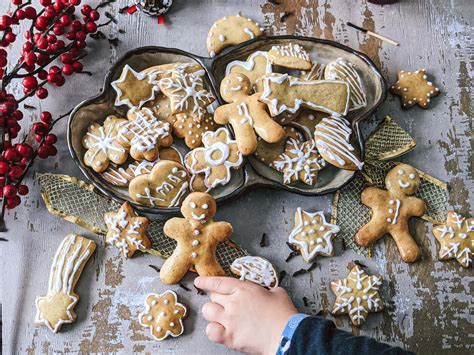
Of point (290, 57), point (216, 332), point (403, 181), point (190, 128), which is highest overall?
point (290, 57)

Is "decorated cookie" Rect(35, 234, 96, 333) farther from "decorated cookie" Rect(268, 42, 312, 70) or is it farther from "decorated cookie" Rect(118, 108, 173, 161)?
"decorated cookie" Rect(268, 42, 312, 70)

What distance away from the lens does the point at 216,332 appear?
1189 mm

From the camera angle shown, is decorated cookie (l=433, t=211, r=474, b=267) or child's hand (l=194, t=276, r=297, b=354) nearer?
child's hand (l=194, t=276, r=297, b=354)

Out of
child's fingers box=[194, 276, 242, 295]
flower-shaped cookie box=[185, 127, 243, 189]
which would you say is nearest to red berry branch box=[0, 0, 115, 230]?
flower-shaped cookie box=[185, 127, 243, 189]

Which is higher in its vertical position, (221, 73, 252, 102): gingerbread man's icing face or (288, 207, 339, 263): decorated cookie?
(221, 73, 252, 102): gingerbread man's icing face

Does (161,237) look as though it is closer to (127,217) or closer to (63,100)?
(127,217)

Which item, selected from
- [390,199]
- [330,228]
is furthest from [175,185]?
[390,199]

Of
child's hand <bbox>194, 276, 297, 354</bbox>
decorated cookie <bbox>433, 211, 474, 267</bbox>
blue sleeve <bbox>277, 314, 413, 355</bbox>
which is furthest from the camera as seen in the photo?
decorated cookie <bbox>433, 211, 474, 267</bbox>

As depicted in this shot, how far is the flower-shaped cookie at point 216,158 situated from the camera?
1.21 meters

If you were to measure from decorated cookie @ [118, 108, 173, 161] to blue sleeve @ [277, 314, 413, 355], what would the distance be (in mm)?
458

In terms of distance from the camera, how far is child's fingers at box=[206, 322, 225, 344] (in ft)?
3.91

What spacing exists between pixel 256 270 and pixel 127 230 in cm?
29

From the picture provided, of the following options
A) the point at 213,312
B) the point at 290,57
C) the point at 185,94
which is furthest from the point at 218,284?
the point at 290,57

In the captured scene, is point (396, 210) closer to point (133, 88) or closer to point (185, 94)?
point (185, 94)
